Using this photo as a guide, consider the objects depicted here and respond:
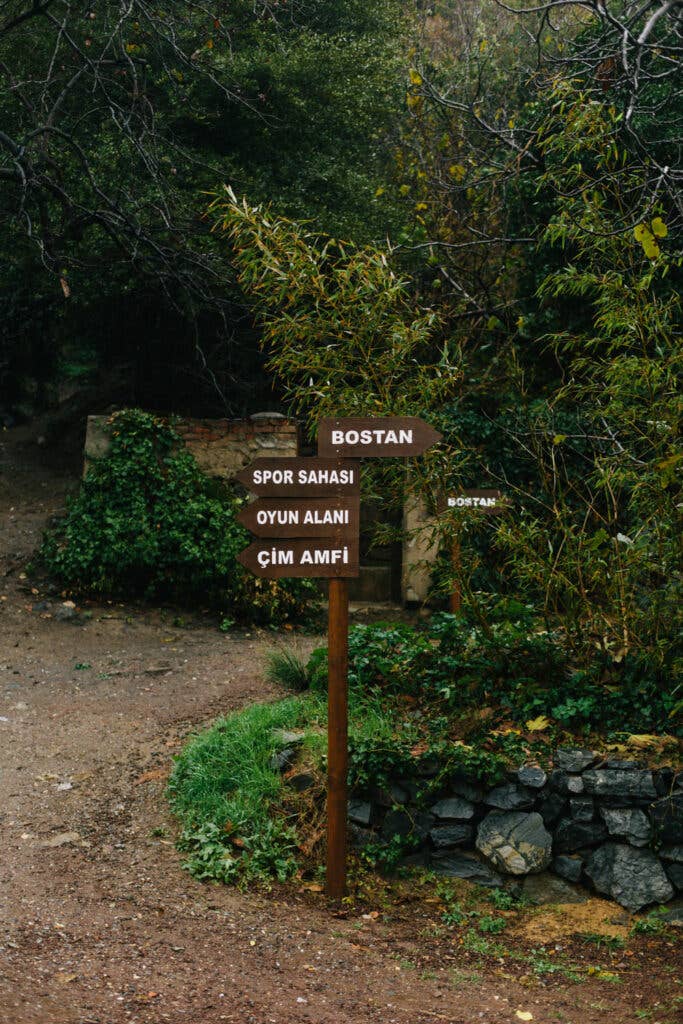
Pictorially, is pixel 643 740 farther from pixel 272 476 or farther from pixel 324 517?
pixel 272 476

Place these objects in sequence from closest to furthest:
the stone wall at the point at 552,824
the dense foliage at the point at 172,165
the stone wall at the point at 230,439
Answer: the stone wall at the point at 552,824 → the dense foliage at the point at 172,165 → the stone wall at the point at 230,439

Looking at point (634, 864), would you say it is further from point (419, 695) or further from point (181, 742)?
point (181, 742)

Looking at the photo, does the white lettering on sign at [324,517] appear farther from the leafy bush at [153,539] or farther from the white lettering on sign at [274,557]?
the leafy bush at [153,539]

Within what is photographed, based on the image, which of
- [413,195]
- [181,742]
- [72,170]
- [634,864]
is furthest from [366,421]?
[413,195]

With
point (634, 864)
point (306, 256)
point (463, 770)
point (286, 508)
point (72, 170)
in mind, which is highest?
point (72, 170)

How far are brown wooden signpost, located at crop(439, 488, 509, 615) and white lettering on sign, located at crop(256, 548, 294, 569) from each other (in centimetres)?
142

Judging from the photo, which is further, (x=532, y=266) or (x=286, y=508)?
(x=532, y=266)

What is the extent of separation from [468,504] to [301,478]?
5.51 ft

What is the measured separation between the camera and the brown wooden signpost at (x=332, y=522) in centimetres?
512

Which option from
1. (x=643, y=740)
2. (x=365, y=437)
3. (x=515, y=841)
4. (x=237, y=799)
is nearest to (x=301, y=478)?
(x=365, y=437)

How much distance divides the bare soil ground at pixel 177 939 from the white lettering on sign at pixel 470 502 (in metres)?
2.43

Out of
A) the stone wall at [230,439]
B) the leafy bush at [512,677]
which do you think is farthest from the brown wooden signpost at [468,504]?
the stone wall at [230,439]

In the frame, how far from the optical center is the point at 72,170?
11289 millimetres

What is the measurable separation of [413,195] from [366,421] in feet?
38.3
